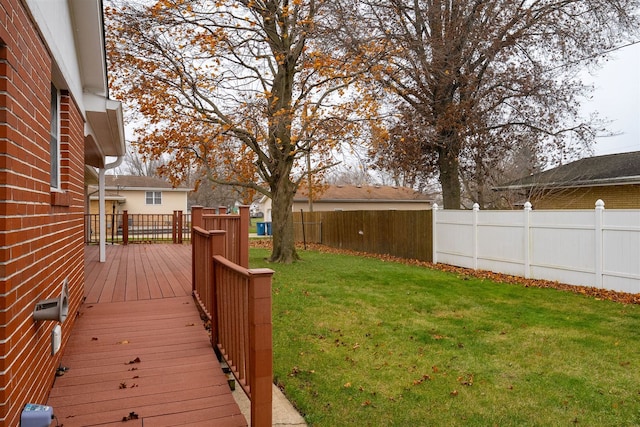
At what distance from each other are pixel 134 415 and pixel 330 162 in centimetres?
1132

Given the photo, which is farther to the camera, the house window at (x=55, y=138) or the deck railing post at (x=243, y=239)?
the deck railing post at (x=243, y=239)

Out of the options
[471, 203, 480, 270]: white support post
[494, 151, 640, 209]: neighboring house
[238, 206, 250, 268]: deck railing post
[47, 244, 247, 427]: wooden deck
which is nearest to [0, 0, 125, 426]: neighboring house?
[47, 244, 247, 427]: wooden deck

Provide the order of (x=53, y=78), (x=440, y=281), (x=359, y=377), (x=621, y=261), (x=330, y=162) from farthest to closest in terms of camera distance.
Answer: (x=330, y=162)
(x=440, y=281)
(x=621, y=261)
(x=359, y=377)
(x=53, y=78)

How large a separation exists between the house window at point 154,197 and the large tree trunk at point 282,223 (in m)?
21.1

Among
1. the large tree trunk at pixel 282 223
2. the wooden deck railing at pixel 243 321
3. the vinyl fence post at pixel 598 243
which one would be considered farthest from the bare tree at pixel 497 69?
the wooden deck railing at pixel 243 321

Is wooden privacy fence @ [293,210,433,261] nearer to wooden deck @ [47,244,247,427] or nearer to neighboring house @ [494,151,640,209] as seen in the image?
neighboring house @ [494,151,640,209]

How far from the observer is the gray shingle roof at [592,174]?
546 inches

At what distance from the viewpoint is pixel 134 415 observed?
3.00m

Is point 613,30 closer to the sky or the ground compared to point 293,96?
closer to the sky

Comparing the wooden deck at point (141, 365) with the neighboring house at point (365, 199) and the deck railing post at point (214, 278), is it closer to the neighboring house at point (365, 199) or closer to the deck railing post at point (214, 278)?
the deck railing post at point (214, 278)

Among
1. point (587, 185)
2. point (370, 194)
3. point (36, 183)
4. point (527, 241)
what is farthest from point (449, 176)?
point (370, 194)

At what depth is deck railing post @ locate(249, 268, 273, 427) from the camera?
2.60 meters

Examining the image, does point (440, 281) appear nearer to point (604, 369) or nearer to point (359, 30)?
A: point (604, 369)

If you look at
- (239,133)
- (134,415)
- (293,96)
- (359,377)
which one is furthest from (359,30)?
(134,415)
